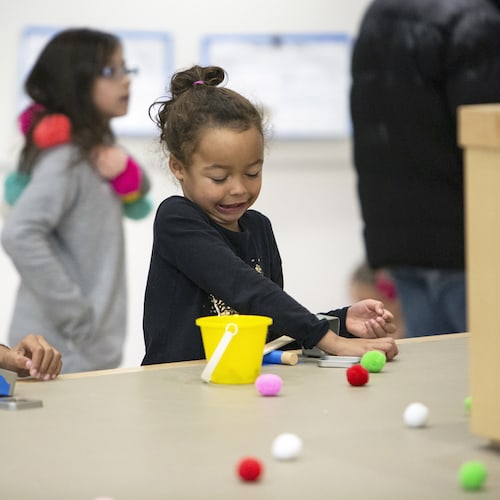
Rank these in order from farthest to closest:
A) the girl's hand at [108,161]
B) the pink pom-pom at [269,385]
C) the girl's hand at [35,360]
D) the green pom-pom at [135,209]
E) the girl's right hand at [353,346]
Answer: the green pom-pom at [135,209]
the girl's hand at [108,161]
the girl's right hand at [353,346]
the girl's hand at [35,360]
the pink pom-pom at [269,385]

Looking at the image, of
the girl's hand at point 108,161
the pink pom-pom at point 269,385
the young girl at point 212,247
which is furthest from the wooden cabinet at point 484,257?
the girl's hand at point 108,161

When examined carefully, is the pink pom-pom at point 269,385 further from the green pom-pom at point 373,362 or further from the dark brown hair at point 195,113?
Answer: the dark brown hair at point 195,113

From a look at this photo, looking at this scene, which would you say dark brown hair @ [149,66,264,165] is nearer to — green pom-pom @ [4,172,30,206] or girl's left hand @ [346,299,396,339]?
girl's left hand @ [346,299,396,339]

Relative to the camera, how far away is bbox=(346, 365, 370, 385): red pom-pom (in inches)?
46.6

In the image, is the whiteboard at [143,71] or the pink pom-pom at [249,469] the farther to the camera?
the whiteboard at [143,71]

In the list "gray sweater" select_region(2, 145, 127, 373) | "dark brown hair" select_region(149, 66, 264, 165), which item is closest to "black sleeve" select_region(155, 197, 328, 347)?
"dark brown hair" select_region(149, 66, 264, 165)

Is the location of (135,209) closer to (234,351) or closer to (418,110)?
(418,110)

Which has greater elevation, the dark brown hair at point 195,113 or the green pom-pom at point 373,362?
the dark brown hair at point 195,113

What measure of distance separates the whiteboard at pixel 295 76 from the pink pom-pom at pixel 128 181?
4.39 feet

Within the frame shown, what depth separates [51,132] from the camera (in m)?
2.61

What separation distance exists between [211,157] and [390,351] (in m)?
0.39

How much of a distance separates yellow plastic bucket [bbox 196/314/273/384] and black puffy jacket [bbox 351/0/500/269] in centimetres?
107

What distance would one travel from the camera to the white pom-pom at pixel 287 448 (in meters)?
0.86

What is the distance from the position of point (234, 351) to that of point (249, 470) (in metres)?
0.42
